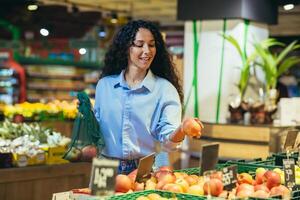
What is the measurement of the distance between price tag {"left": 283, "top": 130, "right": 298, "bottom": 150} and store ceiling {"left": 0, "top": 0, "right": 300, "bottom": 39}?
8.27 meters

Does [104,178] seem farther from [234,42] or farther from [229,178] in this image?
[234,42]

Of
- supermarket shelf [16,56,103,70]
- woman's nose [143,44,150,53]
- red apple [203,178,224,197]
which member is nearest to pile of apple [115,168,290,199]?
red apple [203,178,224,197]

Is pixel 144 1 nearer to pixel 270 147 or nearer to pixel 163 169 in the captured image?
pixel 270 147

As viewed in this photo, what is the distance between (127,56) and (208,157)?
113 centimetres

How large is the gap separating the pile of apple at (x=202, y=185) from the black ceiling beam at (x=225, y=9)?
5.08 metres

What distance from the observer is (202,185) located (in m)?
2.62

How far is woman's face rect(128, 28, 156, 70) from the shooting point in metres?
3.30

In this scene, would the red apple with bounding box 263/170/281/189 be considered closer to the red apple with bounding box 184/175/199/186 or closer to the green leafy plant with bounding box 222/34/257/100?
the red apple with bounding box 184/175/199/186

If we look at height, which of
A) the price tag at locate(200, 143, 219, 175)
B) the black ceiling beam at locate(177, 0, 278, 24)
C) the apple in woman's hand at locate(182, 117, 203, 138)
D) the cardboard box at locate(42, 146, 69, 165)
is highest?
the black ceiling beam at locate(177, 0, 278, 24)

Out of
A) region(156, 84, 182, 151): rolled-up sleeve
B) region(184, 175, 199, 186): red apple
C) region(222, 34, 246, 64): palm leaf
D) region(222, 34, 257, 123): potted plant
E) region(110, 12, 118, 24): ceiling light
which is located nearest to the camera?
region(184, 175, 199, 186): red apple

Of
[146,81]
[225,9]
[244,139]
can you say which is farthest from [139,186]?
[225,9]

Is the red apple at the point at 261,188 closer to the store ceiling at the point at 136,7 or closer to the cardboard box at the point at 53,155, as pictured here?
the cardboard box at the point at 53,155

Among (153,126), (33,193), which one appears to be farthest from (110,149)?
(33,193)

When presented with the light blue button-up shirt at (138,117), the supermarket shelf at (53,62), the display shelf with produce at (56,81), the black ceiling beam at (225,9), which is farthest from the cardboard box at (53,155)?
the display shelf with produce at (56,81)
